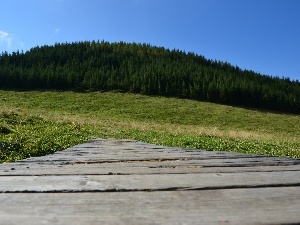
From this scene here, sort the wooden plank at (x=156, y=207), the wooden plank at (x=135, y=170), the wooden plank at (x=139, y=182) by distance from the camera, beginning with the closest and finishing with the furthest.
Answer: the wooden plank at (x=156, y=207) → the wooden plank at (x=139, y=182) → the wooden plank at (x=135, y=170)

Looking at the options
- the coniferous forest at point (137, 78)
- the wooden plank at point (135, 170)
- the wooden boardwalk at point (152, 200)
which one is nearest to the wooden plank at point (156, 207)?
the wooden boardwalk at point (152, 200)

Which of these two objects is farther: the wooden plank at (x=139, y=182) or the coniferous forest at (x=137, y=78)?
the coniferous forest at (x=137, y=78)

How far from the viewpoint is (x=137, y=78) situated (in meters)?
112

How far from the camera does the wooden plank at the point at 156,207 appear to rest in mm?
1529

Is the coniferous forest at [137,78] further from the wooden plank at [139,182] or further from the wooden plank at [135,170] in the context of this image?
the wooden plank at [139,182]

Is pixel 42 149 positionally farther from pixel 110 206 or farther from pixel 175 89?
pixel 175 89

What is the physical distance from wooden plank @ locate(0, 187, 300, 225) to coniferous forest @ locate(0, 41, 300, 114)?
96.5 meters

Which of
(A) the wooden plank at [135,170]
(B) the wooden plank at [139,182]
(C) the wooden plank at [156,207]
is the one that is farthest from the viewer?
(A) the wooden plank at [135,170]

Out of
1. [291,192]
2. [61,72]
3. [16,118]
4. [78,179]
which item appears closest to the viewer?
[291,192]

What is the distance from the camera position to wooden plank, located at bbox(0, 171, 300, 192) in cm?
→ 223

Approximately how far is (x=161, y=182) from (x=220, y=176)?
58 cm

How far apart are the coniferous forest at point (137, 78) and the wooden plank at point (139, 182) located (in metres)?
95.7

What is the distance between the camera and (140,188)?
2223 mm

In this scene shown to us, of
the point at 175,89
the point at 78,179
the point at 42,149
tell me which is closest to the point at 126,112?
the point at 175,89
